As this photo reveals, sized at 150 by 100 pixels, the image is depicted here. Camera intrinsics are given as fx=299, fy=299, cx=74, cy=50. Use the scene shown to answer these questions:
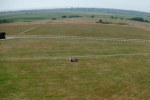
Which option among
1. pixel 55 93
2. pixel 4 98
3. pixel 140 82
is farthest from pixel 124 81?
pixel 4 98

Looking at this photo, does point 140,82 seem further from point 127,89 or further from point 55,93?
point 55,93

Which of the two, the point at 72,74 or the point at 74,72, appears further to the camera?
the point at 74,72

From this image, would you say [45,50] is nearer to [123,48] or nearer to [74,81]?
[123,48]

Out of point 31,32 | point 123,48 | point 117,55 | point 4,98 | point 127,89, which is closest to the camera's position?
point 4,98

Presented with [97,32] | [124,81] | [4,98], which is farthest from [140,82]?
[97,32]

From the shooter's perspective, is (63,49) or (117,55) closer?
(117,55)

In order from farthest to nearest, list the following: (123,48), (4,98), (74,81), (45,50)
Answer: (123,48), (45,50), (74,81), (4,98)
